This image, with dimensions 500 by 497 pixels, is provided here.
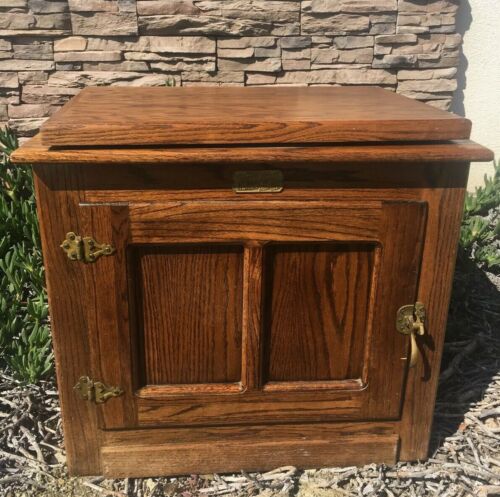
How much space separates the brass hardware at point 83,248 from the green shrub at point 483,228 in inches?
74.7

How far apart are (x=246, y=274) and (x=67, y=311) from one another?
49 centimetres

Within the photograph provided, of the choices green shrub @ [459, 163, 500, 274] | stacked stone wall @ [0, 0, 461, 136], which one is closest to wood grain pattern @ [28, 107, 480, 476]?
green shrub @ [459, 163, 500, 274]

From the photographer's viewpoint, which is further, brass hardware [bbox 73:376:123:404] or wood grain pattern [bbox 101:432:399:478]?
wood grain pattern [bbox 101:432:399:478]

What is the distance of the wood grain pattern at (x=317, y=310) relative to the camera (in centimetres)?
160

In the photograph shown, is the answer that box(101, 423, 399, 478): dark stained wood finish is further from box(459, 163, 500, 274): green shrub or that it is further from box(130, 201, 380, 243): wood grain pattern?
box(459, 163, 500, 274): green shrub

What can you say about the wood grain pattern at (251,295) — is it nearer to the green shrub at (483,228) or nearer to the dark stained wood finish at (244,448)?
the dark stained wood finish at (244,448)

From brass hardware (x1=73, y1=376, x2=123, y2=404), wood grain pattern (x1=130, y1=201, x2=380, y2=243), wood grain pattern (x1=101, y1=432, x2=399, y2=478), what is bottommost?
wood grain pattern (x1=101, y1=432, x2=399, y2=478)

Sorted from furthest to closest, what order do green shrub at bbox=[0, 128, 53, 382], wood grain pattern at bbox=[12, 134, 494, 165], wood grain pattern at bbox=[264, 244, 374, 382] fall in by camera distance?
green shrub at bbox=[0, 128, 53, 382] → wood grain pattern at bbox=[264, 244, 374, 382] → wood grain pattern at bbox=[12, 134, 494, 165]

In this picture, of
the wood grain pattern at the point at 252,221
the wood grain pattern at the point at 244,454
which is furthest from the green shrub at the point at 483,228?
the wood grain pattern at the point at 252,221

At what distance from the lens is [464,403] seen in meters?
2.15

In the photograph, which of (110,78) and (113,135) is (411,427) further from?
(110,78)

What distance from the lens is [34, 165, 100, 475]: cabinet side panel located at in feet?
4.79

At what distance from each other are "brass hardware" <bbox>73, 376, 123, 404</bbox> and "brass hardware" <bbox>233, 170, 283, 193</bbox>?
2.21ft

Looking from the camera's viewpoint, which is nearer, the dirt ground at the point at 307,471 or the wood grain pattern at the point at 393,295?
the wood grain pattern at the point at 393,295
